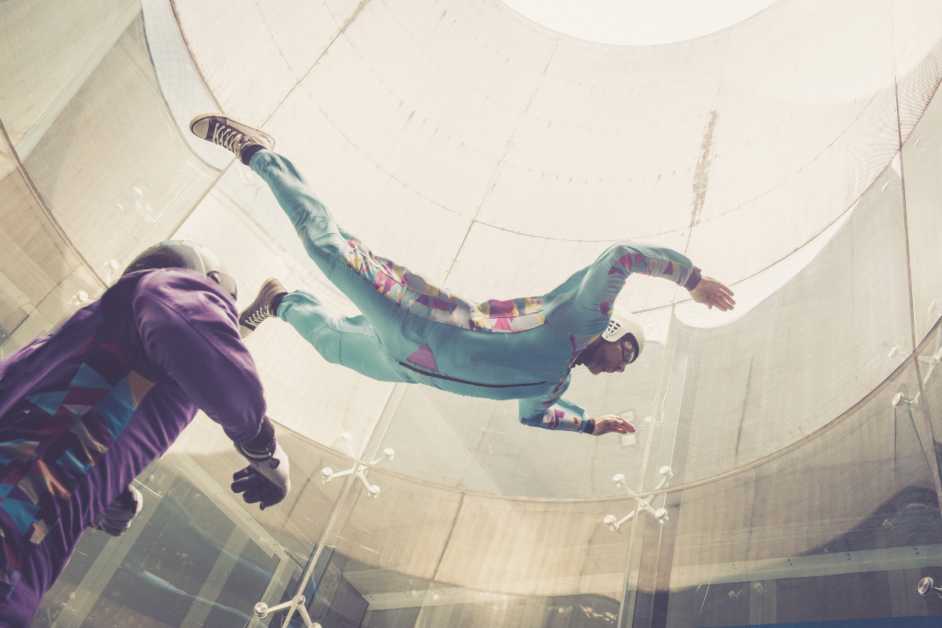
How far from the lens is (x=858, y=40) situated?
3115 millimetres

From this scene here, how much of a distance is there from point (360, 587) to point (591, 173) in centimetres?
285

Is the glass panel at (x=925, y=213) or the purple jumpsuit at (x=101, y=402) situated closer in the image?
the purple jumpsuit at (x=101, y=402)

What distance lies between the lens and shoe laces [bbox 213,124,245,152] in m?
2.07

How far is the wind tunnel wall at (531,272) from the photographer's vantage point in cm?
216

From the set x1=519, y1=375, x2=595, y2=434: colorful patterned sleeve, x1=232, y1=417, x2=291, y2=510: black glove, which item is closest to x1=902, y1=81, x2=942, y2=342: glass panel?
x1=519, y1=375, x2=595, y2=434: colorful patterned sleeve

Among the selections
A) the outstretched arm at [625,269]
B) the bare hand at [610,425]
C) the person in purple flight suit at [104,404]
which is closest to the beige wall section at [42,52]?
the person in purple flight suit at [104,404]

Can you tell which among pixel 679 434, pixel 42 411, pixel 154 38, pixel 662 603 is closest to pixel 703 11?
pixel 679 434

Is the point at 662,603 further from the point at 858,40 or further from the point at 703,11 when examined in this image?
the point at 703,11

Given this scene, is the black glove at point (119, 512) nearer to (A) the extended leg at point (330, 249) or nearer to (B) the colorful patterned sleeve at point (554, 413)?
(A) the extended leg at point (330, 249)

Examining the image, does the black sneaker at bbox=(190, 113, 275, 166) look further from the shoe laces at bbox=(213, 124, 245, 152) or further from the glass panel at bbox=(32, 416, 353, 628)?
the glass panel at bbox=(32, 416, 353, 628)

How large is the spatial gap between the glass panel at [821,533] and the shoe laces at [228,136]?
2254mm

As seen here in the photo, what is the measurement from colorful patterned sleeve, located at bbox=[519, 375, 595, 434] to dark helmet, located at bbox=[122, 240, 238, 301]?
1158 mm

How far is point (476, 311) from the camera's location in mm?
2033

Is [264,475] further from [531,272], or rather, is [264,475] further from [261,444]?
[531,272]
